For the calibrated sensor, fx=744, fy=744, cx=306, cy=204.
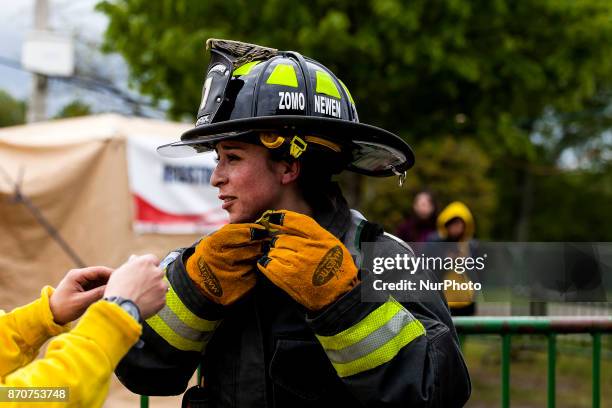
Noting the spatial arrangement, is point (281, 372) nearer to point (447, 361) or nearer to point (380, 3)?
point (447, 361)

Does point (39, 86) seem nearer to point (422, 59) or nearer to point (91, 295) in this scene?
point (422, 59)

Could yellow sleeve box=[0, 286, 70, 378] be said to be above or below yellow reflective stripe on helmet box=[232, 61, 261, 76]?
below

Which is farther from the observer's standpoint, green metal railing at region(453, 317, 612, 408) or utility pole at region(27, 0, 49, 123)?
utility pole at region(27, 0, 49, 123)

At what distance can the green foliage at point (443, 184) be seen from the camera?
68.2ft

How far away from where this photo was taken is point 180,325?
2.04 meters

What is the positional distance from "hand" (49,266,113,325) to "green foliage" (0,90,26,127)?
3466cm

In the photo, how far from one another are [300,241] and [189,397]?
2.07 feet

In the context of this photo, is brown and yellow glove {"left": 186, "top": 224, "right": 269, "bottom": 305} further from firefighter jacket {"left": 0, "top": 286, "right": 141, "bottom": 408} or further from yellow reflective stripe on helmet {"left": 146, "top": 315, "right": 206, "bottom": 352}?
firefighter jacket {"left": 0, "top": 286, "right": 141, "bottom": 408}

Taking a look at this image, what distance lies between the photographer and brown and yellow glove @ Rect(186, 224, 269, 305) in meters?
1.95

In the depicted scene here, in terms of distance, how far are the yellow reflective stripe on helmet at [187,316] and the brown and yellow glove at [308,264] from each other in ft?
0.89

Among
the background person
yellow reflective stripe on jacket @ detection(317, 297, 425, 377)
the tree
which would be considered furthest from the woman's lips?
the tree

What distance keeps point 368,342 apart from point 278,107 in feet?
2.41

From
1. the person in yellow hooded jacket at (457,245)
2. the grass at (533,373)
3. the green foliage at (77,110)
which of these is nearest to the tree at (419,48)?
the grass at (533,373)

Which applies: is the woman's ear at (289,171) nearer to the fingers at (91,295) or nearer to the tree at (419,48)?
the fingers at (91,295)
